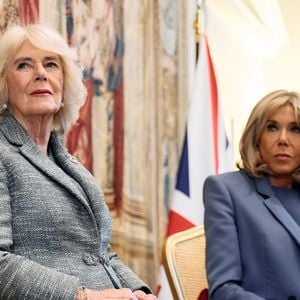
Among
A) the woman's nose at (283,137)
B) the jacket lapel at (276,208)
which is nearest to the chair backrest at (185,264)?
the jacket lapel at (276,208)

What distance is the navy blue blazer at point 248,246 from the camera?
300 cm

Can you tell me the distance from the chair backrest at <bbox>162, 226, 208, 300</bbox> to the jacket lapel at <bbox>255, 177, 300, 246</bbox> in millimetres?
417

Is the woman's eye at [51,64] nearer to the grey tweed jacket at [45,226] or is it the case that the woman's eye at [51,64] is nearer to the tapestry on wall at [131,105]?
the grey tweed jacket at [45,226]

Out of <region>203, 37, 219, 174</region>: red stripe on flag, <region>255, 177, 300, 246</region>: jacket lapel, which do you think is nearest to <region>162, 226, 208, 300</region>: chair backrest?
<region>255, 177, 300, 246</region>: jacket lapel

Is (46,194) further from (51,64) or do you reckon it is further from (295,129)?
(295,129)

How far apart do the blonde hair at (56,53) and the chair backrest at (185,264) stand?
84 centimetres

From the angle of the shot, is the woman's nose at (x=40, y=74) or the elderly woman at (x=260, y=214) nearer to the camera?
the woman's nose at (x=40, y=74)

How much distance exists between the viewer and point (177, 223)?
4.29m

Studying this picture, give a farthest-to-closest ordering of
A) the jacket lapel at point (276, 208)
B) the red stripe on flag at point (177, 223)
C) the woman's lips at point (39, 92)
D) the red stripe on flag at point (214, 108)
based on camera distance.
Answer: the red stripe on flag at point (214, 108)
the red stripe on flag at point (177, 223)
the jacket lapel at point (276, 208)
the woman's lips at point (39, 92)

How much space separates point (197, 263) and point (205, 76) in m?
1.77

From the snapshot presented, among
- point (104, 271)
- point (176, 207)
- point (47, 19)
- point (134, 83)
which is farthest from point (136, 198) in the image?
point (104, 271)

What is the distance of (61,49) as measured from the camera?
265 centimetres

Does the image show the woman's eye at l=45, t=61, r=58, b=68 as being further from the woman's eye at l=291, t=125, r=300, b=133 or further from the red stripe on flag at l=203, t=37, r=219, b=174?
the red stripe on flag at l=203, t=37, r=219, b=174

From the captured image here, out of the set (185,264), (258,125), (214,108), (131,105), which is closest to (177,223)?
(131,105)
